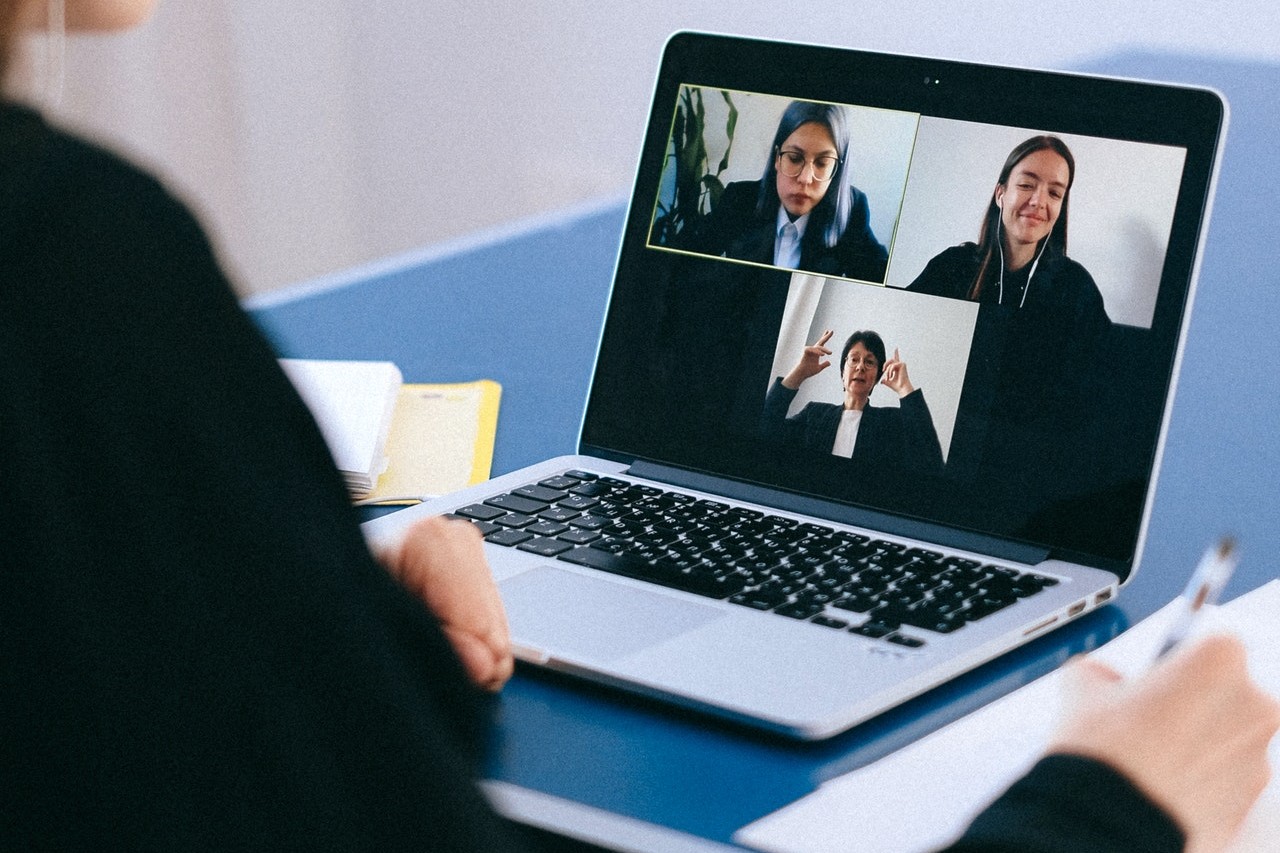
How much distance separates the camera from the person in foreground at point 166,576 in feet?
1.28

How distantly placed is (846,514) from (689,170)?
0.26 metres

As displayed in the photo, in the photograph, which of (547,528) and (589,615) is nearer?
(589,615)

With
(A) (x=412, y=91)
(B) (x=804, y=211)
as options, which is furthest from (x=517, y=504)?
(A) (x=412, y=91)

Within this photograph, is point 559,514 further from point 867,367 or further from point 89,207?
point 89,207

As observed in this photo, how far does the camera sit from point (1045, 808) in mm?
535

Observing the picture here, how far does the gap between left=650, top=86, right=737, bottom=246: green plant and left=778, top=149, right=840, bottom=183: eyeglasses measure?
4 cm

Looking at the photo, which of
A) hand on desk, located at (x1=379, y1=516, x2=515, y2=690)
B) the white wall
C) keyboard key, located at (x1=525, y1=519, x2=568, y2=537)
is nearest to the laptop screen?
keyboard key, located at (x1=525, y1=519, x2=568, y2=537)

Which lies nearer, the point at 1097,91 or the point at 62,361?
the point at 62,361

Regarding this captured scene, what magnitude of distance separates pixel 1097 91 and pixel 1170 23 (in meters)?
2.03

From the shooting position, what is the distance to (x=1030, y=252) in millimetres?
855

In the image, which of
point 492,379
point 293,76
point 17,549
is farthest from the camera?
point 293,76

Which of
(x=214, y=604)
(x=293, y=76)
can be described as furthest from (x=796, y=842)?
(x=293, y=76)

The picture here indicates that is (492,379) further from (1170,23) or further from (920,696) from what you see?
(1170,23)

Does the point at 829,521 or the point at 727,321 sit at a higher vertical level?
the point at 727,321
